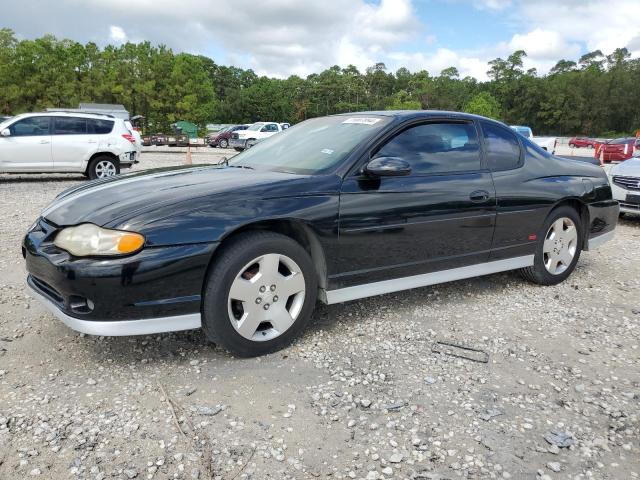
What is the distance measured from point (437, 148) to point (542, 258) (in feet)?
4.97

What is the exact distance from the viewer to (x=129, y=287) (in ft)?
8.24

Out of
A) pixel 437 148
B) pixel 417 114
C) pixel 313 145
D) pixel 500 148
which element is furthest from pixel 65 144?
pixel 500 148

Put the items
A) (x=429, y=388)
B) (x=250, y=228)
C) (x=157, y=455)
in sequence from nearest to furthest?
1. (x=157, y=455)
2. (x=429, y=388)
3. (x=250, y=228)

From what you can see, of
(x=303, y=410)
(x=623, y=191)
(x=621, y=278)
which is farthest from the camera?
(x=623, y=191)

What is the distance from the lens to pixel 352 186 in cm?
313

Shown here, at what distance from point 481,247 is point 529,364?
1075mm

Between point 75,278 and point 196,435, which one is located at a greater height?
point 75,278

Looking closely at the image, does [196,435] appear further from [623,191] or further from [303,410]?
[623,191]

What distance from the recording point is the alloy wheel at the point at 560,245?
4363 millimetres

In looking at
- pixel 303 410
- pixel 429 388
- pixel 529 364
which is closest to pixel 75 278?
A: pixel 303 410

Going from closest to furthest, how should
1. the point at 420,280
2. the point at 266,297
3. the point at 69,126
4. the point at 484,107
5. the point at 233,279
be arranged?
the point at 233,279, the point at 266,297, the point at 420,280, the point at 69,126, the point at 484,107

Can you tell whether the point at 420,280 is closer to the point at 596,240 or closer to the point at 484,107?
the point at 596,240

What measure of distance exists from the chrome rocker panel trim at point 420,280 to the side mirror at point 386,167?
0.74 m

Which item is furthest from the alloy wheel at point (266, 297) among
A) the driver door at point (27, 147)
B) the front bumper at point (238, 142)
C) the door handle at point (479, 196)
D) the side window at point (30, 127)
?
the front bumper at point (238, 142)
